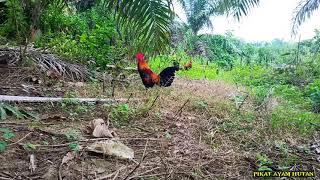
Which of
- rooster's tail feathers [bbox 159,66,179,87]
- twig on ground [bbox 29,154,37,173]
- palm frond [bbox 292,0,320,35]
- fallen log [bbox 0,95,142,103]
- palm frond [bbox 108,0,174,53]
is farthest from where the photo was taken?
palm frond [bbox 292,0,320,35]

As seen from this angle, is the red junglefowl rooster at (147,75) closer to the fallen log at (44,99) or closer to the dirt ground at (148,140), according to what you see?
the dirt ground at (148,140)

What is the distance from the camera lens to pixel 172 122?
2.76m

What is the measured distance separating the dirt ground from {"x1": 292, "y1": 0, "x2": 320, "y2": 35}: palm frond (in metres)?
4.63

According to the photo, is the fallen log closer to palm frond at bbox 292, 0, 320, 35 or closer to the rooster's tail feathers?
the rooster's tail feathers

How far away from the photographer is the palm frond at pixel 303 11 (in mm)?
7035

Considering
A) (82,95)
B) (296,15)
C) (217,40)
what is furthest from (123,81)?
(217,40)

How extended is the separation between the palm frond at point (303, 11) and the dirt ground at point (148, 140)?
463 centimetres

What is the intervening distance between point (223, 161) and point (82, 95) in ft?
6.19

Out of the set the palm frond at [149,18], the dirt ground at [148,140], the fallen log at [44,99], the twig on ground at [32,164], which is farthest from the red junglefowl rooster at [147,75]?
the twig on ground at [32,164]

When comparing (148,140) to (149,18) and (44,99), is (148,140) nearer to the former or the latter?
(149,18)

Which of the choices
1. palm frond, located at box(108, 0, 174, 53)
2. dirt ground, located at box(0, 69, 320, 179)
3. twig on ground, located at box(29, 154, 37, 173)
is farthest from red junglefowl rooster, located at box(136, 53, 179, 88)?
twig on ground, located at box(29, 154, 37, 173)

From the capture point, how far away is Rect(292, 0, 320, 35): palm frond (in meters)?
7.04

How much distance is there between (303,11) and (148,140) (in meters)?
6.34

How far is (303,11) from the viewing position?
724 centimetres
